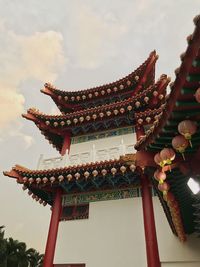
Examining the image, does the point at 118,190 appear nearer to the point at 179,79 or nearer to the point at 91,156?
the point at 91,156

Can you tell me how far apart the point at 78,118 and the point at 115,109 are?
193 centimetres

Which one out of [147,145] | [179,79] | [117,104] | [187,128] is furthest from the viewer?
[117,104]

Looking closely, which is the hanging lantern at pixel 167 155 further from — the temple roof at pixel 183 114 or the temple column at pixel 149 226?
the temple column at pixel 149 226

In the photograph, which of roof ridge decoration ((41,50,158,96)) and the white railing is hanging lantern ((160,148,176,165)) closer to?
the white railing

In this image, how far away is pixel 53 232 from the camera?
952 cm

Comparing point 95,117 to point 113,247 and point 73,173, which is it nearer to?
point 73,173

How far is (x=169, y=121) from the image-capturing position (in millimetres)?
3717

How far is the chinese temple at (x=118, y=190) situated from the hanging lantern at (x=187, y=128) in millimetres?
270

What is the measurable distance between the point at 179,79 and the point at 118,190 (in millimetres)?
7284

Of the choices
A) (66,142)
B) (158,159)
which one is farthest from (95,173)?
(158,159)

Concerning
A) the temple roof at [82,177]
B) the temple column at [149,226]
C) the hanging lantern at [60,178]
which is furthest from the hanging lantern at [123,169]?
the hanging lantern at [60,178]

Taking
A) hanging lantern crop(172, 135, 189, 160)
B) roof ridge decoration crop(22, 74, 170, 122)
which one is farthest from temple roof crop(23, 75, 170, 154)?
hanging lantern crop(172, 135, 189, 160)

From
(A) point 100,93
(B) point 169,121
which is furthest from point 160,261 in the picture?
(A) point 100,93

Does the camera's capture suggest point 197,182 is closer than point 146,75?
Yes
